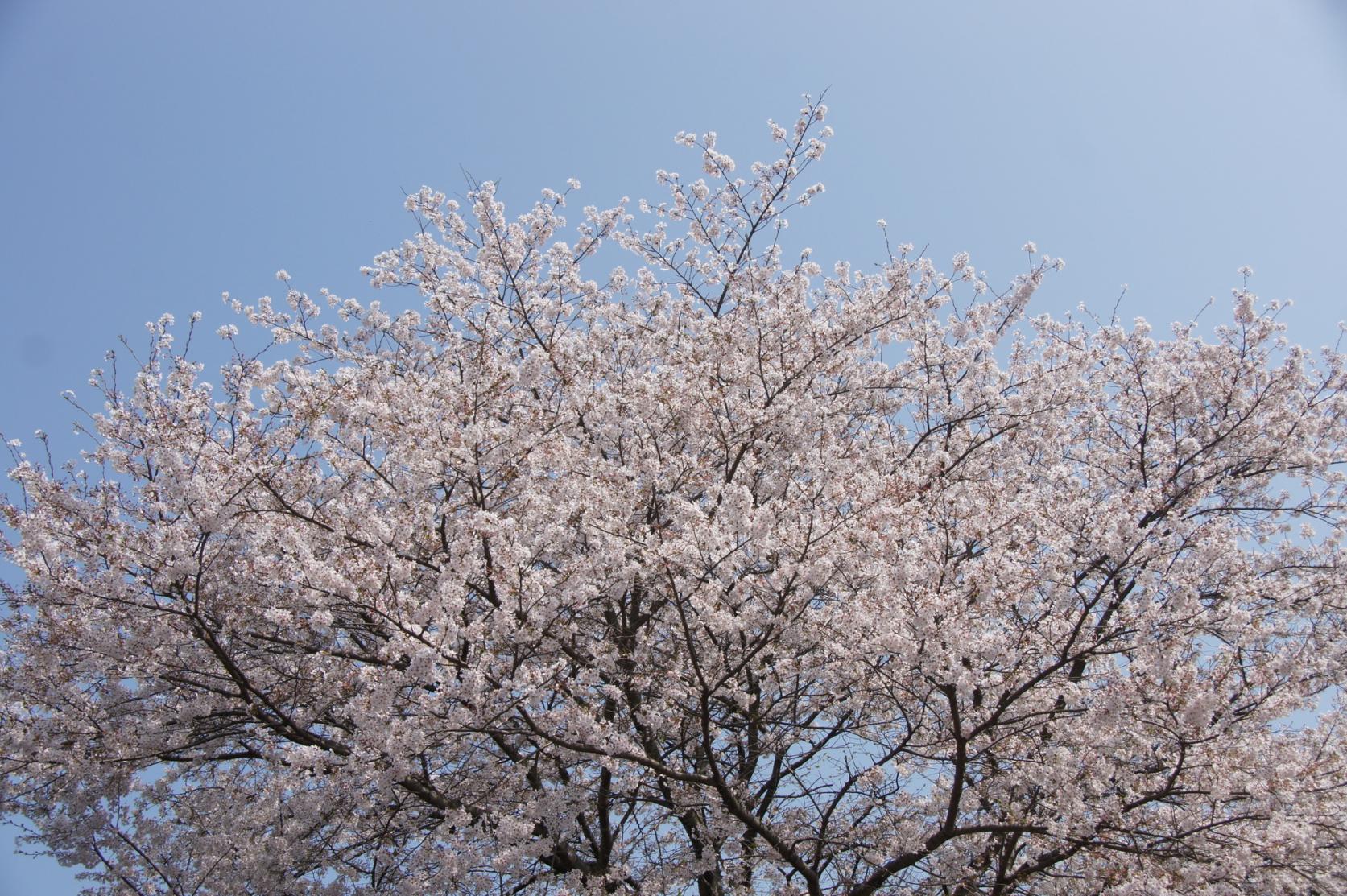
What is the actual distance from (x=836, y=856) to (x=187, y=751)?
20.0 ft

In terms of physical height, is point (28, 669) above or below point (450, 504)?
below

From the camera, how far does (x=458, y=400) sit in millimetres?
7504

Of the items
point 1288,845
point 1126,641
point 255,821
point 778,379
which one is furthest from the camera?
point 778,379

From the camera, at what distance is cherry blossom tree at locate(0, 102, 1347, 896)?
6.27m

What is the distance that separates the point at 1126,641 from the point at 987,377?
4.66 metres

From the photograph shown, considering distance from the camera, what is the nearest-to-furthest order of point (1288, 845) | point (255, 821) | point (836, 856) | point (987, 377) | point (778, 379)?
point (1288, 845) → point (255, 821) → point (836, 856) → point (778, 379) → point (987, 377)

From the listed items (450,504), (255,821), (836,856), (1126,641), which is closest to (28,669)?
(255,821)

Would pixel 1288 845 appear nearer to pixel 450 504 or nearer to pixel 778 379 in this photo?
pixel 778 379

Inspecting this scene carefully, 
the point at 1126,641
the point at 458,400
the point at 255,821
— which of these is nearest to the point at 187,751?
the point at 255,821

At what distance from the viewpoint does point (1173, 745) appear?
6410 millimetres

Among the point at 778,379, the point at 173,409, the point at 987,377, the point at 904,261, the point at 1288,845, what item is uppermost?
the point at 904,261

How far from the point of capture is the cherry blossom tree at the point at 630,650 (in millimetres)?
6273

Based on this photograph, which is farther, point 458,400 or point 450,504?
point 458,400

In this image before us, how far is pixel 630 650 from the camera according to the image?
7980mm
